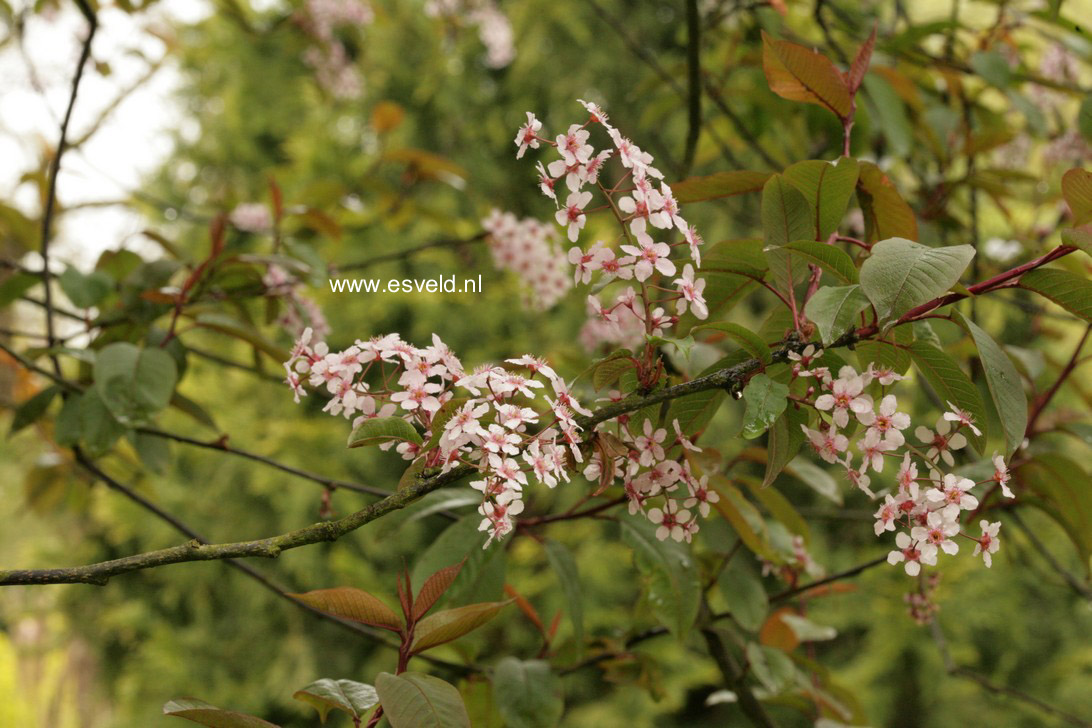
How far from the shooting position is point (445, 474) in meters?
0.60

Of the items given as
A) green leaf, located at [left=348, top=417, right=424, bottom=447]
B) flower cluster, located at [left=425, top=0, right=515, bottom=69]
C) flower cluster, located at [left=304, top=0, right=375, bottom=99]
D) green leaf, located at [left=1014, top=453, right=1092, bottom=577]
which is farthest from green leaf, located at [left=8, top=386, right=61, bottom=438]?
flower cluster, located at [left=425, top=0, right=515, bottom=69]

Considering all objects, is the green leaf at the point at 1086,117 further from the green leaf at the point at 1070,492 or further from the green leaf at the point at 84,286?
the green leaf at the point at 84,286

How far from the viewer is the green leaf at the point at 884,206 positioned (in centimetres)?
79

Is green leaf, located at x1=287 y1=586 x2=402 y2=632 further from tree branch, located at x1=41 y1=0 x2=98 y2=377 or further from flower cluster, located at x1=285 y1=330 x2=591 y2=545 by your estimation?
tree branch, located at x1=41 y1=0 x2=98 y2=377

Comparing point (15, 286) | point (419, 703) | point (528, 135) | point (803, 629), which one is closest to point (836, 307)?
point (528, 135)

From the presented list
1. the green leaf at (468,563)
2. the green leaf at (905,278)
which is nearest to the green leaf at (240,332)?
the green leaf at (468,563)

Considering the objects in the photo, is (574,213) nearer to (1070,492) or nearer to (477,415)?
(477,415)

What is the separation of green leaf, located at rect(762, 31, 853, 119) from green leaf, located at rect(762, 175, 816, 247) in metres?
0.12

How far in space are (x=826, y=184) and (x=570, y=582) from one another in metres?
0.54

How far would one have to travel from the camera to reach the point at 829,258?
2.06 ft

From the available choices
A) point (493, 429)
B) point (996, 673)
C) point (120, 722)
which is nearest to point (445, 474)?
point (493, 429)

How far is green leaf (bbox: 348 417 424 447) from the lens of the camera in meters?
0.61

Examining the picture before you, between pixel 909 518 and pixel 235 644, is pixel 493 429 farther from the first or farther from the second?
pixel 235 644

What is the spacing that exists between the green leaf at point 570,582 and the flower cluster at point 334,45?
1996 millimetres
